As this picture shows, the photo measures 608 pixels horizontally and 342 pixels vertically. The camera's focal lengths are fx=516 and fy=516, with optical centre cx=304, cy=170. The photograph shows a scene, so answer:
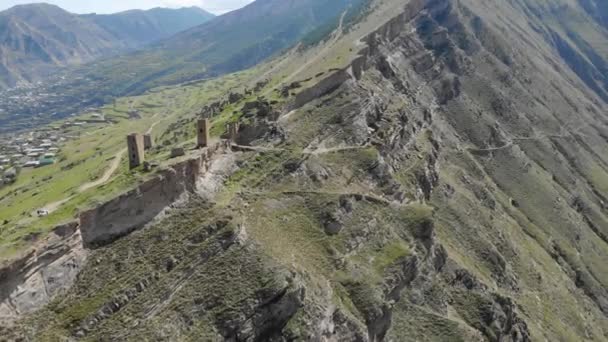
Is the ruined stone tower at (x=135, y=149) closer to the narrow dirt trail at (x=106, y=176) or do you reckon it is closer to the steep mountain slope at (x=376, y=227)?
the narrow dirt trail at (x=106, y=176)

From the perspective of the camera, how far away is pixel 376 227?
8344 cm

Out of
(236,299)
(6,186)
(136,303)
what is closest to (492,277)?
(236,299)

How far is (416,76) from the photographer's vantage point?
15362 cm

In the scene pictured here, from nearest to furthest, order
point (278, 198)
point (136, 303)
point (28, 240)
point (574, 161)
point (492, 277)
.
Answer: point (28, 240)
point (136, 303)
point (278, 198)
point (492, 277)
point (574, 161)

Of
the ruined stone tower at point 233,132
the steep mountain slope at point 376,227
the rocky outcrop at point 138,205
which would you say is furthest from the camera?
the ruined stone tower at point 233,132

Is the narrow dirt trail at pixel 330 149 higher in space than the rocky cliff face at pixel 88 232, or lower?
lower

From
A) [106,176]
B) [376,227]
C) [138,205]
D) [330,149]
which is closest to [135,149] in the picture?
[138,205]

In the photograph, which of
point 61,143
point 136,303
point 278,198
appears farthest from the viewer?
point 61,143

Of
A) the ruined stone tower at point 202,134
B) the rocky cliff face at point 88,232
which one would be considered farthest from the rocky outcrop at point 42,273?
the ruined stone tower at point 202,134

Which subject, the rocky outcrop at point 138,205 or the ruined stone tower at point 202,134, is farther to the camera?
the ruined stone tower at point 202,134

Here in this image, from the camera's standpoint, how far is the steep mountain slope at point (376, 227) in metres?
61.3

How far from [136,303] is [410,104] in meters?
94.5

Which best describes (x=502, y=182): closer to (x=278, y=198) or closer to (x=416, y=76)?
(x=416, y=76)

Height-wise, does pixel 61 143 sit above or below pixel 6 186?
below
